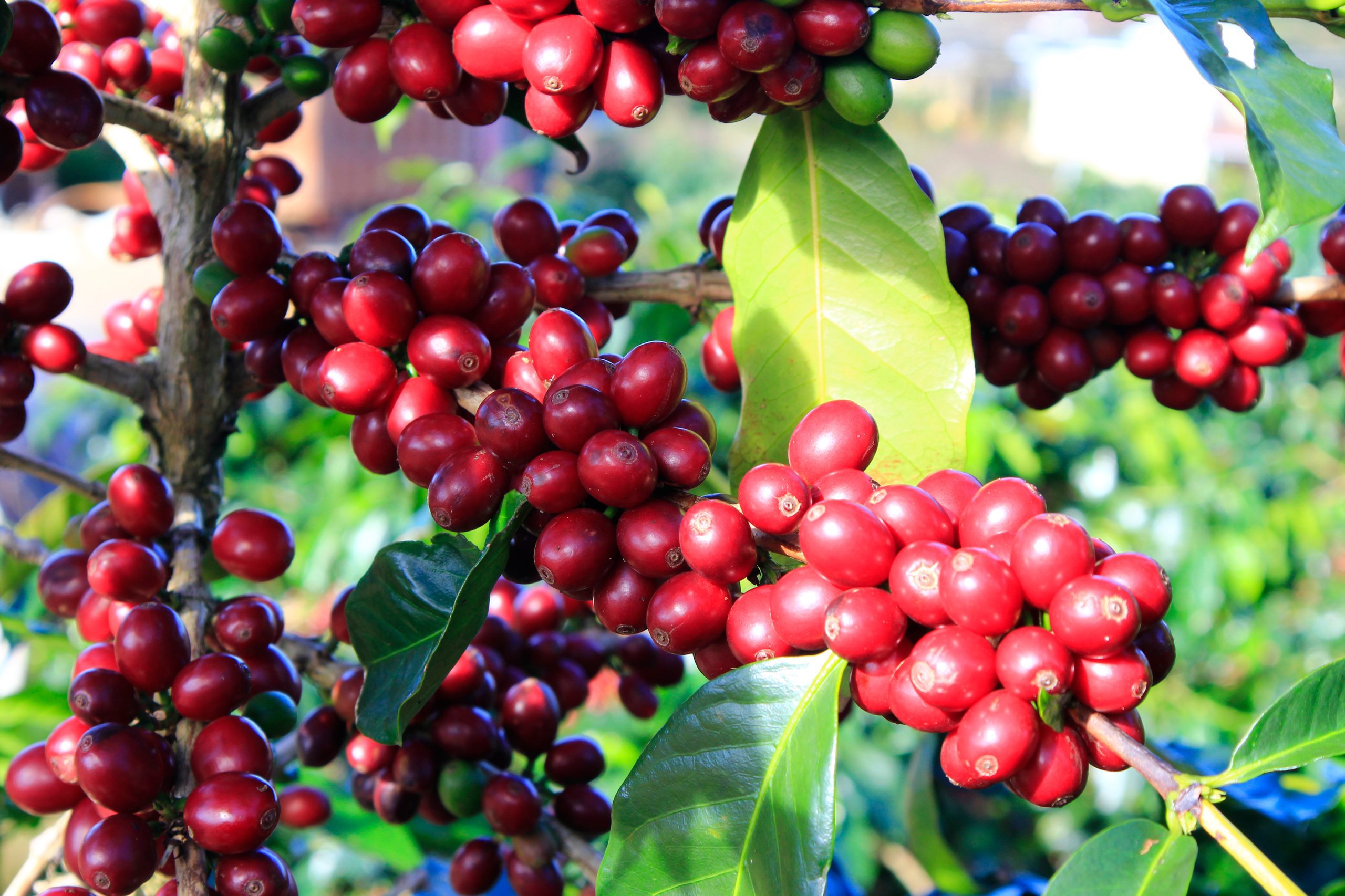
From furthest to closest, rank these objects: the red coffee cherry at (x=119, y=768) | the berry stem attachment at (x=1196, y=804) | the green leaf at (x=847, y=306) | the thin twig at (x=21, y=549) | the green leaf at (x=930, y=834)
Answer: the green leaf at (x=930, y=834)
the thin twig at (x=21, y=549)
the green leaf at (x=847, y=306)
the red coffee cherry at (x=119, y=768)
the berry stem attachment at (x=1196, y=804)

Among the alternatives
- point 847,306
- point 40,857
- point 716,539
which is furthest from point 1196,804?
point 40,857

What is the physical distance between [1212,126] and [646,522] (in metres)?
16.2

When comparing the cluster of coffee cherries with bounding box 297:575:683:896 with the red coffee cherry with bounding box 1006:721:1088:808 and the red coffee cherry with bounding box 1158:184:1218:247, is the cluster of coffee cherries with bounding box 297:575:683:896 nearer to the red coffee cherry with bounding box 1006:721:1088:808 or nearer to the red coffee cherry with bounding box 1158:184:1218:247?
the red coffee cherry with bounding box 1006:721:1088:808

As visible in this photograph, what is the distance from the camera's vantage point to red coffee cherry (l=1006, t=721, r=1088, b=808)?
1.81 ft

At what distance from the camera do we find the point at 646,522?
2.04 feet

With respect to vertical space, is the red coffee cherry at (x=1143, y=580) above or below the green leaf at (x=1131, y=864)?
above

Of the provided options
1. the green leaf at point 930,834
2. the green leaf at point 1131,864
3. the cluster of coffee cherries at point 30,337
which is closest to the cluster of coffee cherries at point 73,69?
the cluster of coffee cherries at point 30,337

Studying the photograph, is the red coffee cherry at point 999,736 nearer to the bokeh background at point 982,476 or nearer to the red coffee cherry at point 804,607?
the red coffee cherry at point 804,607

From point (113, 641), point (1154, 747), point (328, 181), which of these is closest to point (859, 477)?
point (113, 641)

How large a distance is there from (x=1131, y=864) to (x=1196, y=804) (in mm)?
56

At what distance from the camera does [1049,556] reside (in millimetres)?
523

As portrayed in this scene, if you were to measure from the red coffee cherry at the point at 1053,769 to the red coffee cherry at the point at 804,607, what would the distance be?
4.9 inches

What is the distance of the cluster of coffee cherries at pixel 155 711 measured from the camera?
0.70 metres

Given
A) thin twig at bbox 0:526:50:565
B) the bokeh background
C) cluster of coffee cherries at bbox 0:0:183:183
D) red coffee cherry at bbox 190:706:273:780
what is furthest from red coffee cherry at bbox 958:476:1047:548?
thin twig at bbox 0:526:50:565
